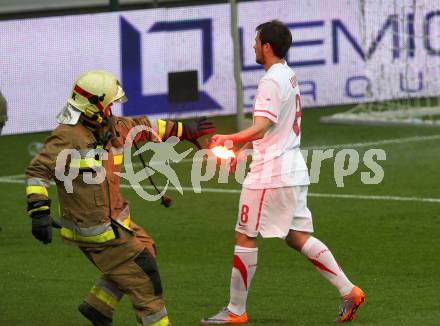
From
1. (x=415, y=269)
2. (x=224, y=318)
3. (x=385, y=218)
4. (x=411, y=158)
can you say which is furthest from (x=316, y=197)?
(x=224, y=318)

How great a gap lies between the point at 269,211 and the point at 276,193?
0.43ft

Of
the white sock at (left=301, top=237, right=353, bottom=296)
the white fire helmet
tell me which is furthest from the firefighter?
the white sock at (left=301, top=237, right=353, bottom=296)

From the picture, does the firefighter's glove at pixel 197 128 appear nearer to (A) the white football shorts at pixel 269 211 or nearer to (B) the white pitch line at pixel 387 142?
(A) the white football shorts at pixel 269 211

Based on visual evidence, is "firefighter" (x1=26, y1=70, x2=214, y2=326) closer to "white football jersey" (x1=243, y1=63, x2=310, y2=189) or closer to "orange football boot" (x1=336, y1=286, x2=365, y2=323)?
"white football jersey" (x1=243, y1=63, x2=310, y2=189)

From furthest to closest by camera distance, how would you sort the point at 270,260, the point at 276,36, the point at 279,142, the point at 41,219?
the point at 270,260
the point at 279,142
the point at 276,36
the point at 41,219

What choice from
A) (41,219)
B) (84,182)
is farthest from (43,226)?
(84,182)

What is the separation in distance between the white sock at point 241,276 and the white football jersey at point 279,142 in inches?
Answer: 18.0

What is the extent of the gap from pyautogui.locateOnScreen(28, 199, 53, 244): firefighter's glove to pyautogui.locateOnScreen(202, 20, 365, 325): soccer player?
5.40ft

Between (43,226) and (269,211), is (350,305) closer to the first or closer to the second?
(269,211)

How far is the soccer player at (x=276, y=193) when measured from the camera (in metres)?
9.74

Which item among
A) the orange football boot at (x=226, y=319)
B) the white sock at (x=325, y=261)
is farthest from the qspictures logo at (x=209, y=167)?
the white sock at (x=325, y=261)

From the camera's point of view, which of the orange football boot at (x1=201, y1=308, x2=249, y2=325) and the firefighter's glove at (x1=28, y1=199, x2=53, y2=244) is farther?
the orange football boot at (x1=201, y1=308, x2=249, y2=325)

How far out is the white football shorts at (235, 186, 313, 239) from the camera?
32.2 ft

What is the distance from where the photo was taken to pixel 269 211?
983 centimetres
